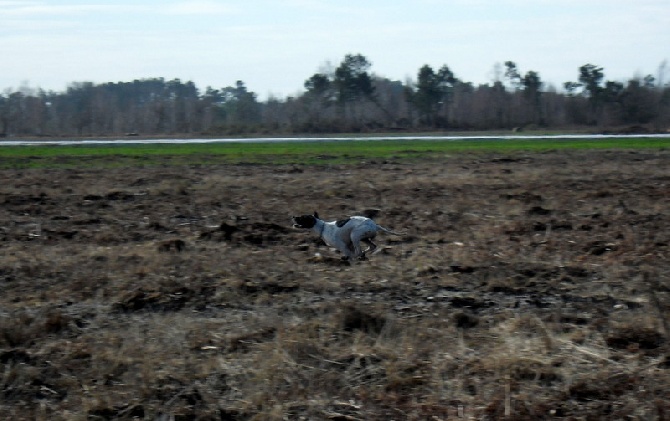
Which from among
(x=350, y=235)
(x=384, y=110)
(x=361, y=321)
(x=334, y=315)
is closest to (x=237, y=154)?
(x=350, y=235)

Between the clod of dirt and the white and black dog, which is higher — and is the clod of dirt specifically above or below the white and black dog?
below

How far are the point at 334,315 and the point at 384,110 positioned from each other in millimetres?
74001

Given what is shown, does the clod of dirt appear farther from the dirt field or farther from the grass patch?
the grass patch

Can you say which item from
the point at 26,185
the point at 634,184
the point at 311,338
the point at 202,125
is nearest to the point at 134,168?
the point at 26,185

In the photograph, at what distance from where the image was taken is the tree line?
239 feet

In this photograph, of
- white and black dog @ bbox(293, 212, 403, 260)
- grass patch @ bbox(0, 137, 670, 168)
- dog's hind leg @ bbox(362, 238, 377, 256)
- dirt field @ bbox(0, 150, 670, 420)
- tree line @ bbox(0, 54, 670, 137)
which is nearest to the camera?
dirt field @ bbox(0, 150, 670, 420)

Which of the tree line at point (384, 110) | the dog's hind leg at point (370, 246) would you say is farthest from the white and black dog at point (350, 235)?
the tree line at point (384, 110)

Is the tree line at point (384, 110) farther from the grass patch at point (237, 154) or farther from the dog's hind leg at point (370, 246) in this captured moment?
the dog's hind leg at point (370, 246)

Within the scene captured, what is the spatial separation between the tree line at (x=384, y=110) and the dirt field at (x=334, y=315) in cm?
5090

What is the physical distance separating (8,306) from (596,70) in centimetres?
7602

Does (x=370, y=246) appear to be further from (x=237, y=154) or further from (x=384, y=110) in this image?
(x=384, y=110)

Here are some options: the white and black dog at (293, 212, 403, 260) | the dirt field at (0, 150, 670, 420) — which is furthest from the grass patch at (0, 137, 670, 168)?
the white and black dog at (293, 212, 403, 260)

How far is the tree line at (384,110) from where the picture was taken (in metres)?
72.8

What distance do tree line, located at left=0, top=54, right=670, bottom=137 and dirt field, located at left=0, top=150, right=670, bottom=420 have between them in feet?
167
